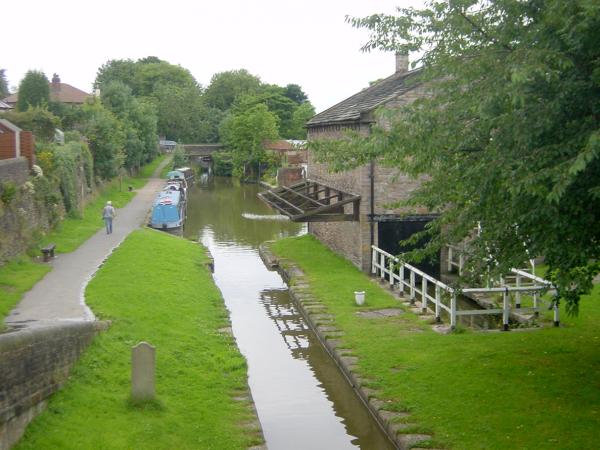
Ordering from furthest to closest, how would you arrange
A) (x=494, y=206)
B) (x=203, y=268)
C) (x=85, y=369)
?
(x=203, y=268) < (x=85, y=369) < (x=494, y=206)

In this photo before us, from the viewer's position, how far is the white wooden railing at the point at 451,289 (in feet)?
49.3

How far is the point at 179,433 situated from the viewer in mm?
10508

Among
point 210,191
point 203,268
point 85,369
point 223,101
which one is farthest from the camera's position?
point 223,101

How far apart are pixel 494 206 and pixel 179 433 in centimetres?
536

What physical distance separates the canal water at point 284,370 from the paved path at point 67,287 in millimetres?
3699

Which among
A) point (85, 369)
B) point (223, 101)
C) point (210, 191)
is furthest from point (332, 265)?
point (223, 101)

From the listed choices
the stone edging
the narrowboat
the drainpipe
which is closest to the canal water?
the stone edging

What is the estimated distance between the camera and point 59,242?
25.6 meters

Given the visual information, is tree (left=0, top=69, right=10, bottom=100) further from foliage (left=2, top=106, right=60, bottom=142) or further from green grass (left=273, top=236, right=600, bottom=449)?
green grass (left=273, top=236, right=600, bottom=449)

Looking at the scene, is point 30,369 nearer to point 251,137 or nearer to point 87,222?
point 87,222

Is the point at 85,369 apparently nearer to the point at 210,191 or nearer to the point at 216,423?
the point at 216,423

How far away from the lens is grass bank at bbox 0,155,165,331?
16906 millimetres

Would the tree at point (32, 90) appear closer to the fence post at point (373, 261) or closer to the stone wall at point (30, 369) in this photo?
the fence post at point (373, 261)

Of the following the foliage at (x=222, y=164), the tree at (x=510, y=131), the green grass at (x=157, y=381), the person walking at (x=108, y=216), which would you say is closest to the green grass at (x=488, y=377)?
the tree at (x=510, y=131)
